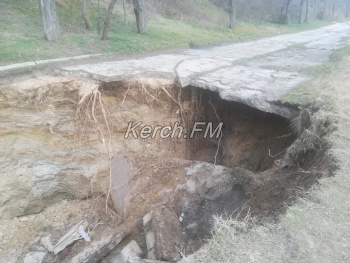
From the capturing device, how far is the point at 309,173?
3559 millimetres

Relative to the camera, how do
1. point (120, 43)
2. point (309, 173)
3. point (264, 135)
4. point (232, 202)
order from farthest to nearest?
point (120, 43) < point (264, 135) < point (232, 202) < point (309, 173)

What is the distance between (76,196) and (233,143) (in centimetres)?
316

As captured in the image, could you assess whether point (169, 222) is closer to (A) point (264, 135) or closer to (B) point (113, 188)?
(B) point (113, 188)

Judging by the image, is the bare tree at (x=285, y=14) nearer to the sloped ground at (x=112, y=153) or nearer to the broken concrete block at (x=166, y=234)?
the sloped ground at (x=112, y=153)

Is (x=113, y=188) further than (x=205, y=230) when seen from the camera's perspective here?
Yes

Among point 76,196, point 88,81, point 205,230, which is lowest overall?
point 76,196

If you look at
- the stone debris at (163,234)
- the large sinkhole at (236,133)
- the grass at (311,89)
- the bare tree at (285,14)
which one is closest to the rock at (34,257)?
the stone debris at (163,234)

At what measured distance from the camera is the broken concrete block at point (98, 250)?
171 inches

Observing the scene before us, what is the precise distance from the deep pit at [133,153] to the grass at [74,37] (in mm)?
1655

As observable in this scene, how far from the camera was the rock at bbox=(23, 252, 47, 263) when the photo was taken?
476 centimetres

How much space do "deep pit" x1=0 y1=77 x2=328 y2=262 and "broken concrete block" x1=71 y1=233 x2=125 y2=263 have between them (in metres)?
0.09

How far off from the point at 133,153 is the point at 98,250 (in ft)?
5.92

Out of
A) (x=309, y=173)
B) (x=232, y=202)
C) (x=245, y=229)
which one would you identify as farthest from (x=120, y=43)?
(x=245, y=229)

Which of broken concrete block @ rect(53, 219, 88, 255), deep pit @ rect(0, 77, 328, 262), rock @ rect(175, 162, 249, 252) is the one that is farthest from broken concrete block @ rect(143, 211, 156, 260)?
broken concrete block @ rect(53, 219, 88, 255)
